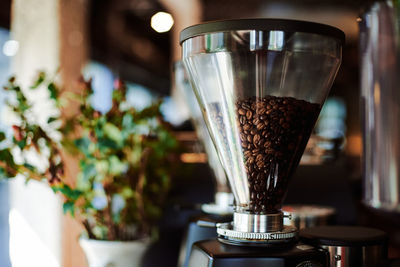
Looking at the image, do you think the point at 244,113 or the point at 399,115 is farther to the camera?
the point at 399,115

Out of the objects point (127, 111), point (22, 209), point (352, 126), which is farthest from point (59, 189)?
point (352, 126)

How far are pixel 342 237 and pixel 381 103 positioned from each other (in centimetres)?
66


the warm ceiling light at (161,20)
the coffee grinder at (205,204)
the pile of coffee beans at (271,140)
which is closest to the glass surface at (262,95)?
the pile of coffee beans at (271,140)

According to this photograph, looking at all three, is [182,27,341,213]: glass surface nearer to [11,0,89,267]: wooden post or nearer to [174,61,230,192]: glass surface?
[174,61,230,192]: glass surface

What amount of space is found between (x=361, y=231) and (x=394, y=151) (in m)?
0.59

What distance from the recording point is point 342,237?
0.80m

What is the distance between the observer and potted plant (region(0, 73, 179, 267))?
1.06 metres

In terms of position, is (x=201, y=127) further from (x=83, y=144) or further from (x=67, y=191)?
(x=67, y=191)

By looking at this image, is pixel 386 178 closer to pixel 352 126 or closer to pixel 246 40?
pixel 246 40

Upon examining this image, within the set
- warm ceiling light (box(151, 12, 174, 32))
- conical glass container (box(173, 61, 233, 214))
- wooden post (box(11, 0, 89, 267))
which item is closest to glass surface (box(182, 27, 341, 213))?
conical glass container (box(173, 61, 233, 214))

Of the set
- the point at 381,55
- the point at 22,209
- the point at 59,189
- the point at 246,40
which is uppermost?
the point at 381,55

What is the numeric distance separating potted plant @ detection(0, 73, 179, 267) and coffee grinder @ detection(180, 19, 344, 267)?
15.4 inches

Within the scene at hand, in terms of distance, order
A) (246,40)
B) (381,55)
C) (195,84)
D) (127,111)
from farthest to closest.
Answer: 1. (381,55)
2. (127,111)
3. (195,84)
4. (246,40)

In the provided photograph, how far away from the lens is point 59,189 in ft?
3.27
